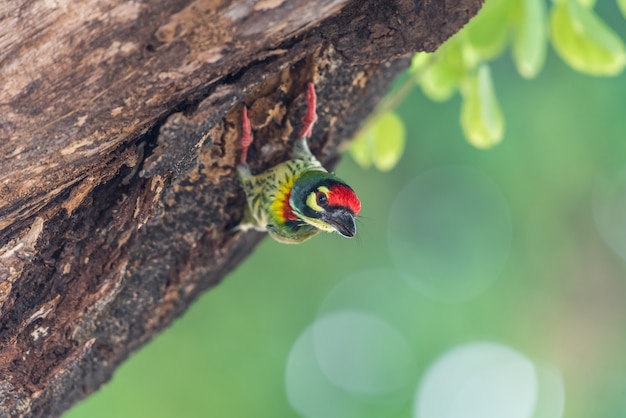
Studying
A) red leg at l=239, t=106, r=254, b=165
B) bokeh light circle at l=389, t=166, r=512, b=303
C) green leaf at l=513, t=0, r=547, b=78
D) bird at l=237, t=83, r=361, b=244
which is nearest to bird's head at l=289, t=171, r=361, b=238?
bird at l=237, t=83, r=361, b=244

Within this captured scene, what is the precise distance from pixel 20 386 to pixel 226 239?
33.2 inches

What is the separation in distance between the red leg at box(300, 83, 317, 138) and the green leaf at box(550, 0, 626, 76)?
1.00 m

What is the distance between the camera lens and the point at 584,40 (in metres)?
2.49

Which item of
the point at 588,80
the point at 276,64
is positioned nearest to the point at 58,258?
the point at 276,64

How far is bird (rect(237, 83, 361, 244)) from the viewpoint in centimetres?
243

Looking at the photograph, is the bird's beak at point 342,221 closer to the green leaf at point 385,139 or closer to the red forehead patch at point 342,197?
the red forehead patch at point 342,197

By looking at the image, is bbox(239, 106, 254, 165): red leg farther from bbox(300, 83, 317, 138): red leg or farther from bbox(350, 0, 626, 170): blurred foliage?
bbox(350, 0, 626, 170): blurred foliage

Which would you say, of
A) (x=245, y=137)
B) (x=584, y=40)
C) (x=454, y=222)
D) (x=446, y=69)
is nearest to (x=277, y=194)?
(x=245, y=137)

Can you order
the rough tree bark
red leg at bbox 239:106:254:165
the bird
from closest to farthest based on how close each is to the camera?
the rough tree bark < red leg at bbox 239:106:254:165 < the bird

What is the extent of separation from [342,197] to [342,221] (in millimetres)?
85

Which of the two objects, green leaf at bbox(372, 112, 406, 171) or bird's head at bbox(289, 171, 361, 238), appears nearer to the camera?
bird's head at bbox(289, 171, 361, 238)

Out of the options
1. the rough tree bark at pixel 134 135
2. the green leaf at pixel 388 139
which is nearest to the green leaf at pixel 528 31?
the rough tree bark at pixel 134 135

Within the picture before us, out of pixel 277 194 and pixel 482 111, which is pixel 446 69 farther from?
pixel 277 194

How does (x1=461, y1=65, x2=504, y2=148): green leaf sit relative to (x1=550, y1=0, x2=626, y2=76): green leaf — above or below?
below
